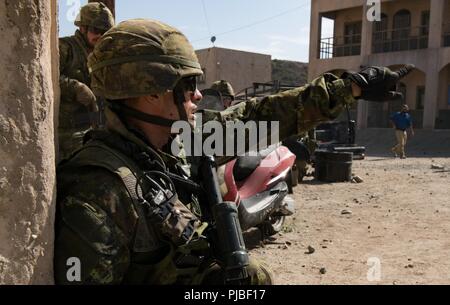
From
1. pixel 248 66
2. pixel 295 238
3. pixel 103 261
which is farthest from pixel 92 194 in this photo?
pixel 248 66

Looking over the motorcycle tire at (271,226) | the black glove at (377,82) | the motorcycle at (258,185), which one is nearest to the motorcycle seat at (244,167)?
the motorcycle at (258,185)

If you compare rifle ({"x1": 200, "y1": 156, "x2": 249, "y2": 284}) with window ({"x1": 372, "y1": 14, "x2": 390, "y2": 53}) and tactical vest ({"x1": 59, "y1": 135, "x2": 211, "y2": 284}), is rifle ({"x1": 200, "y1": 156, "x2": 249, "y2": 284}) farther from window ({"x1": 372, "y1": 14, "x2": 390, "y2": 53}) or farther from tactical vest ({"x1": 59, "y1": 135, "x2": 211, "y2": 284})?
window ({"x1": 372, "y1": 14, "x2": 390, "y2": 53})

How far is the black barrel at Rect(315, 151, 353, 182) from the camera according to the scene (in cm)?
854

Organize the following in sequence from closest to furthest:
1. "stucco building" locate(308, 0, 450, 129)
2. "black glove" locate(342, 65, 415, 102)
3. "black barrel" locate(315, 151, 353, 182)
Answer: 1. "black glove" locate(342, 65, 415, 102)
2. "black barrel" locate(315, 151, 353, 182)
3. "stucco building" locate(308, 0, 450, 129)

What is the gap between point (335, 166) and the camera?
8547 mm

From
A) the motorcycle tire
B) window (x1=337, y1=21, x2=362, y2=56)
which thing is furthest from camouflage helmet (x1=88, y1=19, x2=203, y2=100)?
window (x1=337, y1=21, x2=362, y2=56)

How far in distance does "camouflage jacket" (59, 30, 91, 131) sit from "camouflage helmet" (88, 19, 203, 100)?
172cm

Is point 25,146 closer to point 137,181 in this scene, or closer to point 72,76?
point 137,181

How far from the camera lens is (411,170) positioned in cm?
1074

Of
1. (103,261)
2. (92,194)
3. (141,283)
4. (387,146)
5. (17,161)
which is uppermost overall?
(17,161)

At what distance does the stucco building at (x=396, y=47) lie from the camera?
802 inches

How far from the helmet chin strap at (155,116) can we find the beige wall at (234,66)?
23.4 metres
